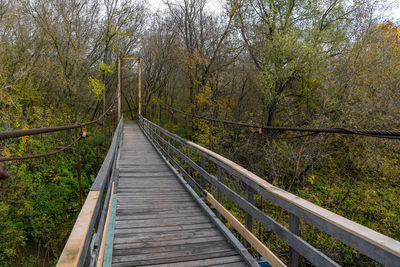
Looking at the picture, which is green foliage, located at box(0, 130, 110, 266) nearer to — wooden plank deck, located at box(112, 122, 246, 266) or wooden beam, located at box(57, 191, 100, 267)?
wooden plank deck, located at box(112, 122, 246, 266)

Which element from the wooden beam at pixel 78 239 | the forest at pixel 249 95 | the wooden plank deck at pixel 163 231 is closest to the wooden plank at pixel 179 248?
the wooden plank deck at pixel 163 231

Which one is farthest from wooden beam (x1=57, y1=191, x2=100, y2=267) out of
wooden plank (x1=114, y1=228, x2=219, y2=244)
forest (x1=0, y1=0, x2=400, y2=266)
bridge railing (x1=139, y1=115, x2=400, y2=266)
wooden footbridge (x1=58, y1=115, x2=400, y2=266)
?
forest (x1=0, y1=0, x2=400, y2=266)

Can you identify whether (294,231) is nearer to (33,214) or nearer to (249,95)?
(33,214)

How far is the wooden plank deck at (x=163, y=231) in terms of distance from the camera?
252 cm

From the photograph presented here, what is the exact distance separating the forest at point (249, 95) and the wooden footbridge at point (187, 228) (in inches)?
69.6

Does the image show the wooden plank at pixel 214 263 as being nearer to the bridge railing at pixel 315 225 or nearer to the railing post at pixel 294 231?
the bridge railing at pixel 315 225

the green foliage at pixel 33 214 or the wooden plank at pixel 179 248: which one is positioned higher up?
the wooden plank at pixel 179 248

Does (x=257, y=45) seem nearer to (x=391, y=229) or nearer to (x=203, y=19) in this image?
(x=203, y=19)

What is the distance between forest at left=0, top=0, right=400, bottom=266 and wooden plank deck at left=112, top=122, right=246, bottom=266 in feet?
5.23

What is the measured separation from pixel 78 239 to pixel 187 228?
2.39 meters

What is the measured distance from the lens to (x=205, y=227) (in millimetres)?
3316

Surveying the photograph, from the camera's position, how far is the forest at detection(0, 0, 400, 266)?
859cm

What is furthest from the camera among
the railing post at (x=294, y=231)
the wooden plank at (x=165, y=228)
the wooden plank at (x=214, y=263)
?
the wooden plank at (x=165, y=228)

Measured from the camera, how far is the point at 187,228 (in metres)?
3.26
